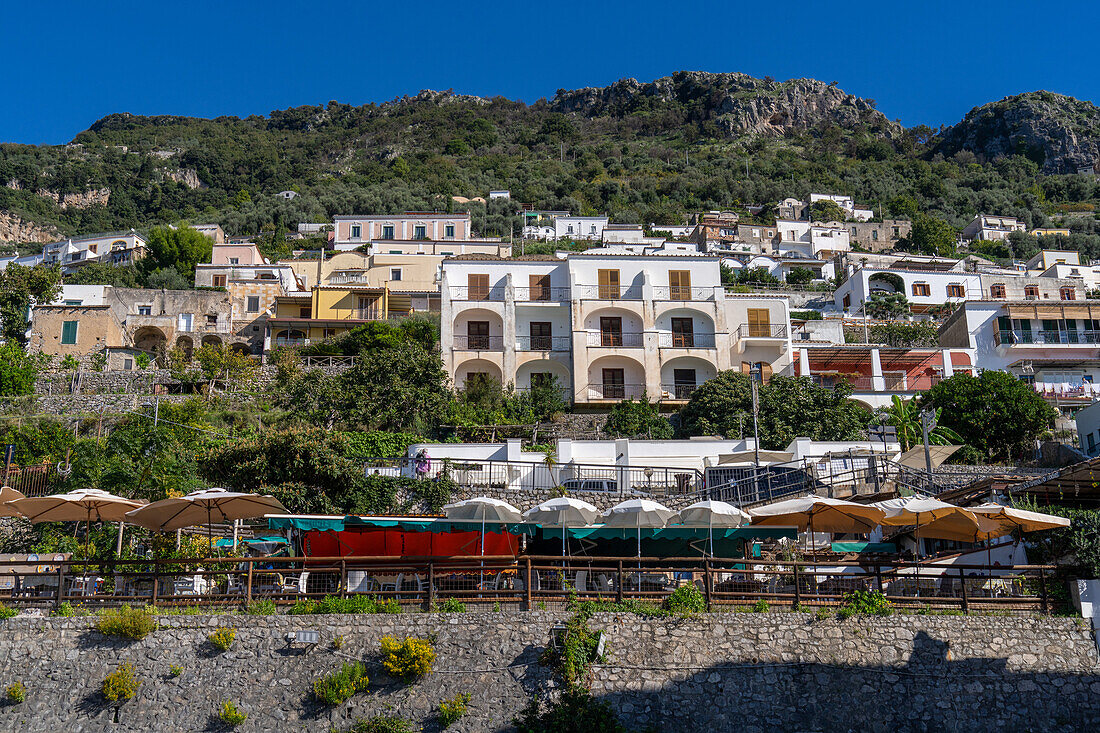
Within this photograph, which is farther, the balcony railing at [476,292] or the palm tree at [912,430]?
the balcony railing at [476,292]

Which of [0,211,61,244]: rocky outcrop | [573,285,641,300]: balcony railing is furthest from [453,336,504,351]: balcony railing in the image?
[0,211,61,244]: rocky outcrop

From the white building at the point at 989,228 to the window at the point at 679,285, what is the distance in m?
59.0

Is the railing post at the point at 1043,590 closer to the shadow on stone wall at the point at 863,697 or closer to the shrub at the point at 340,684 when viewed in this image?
the shadow on stone wall at the point at 863,697

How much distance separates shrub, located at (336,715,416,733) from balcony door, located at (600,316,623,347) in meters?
29.1

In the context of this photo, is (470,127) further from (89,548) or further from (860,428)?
(89,548)

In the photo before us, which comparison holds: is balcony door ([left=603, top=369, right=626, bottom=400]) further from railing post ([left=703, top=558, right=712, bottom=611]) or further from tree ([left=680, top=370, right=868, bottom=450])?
railing post ([left=703, top=558, right=712, bottom=611])

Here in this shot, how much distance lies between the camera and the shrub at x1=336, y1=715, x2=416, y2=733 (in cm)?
1478

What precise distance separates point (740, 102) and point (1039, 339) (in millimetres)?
99147

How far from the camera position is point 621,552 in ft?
64.7

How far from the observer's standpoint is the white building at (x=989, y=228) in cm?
9275

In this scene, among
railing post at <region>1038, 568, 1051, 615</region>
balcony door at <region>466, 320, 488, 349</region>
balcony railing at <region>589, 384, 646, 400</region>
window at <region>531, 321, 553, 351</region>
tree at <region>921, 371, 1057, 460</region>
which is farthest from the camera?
window at <region>531, 321, 553, 351</region>

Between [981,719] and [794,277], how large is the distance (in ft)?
188

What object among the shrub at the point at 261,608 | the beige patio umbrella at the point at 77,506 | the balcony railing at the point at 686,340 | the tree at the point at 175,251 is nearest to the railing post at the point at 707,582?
the shrub at the point at 261,608

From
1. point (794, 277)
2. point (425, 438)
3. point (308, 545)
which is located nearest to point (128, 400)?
point (425, 438)
